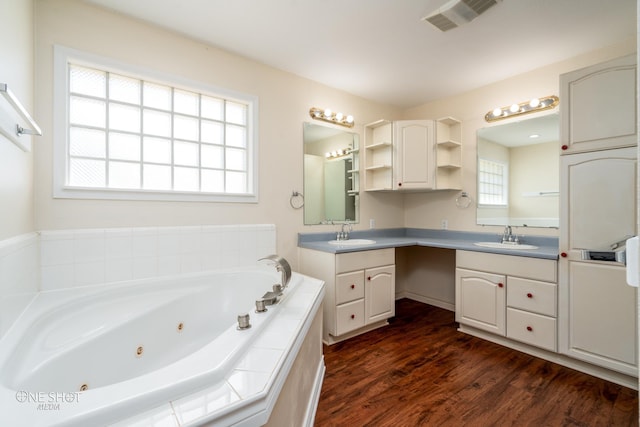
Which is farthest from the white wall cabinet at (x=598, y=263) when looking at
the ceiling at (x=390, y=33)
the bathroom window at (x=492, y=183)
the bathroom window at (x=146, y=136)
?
the bathroom window at (x=146, y=136)

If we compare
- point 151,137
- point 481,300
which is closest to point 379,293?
point 481,300

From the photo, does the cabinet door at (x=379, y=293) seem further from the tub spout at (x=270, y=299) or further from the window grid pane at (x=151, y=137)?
the window grid pane at (x=151, y=137)

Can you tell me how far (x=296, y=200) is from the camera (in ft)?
8.94

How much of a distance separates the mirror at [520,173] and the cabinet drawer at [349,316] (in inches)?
64.3

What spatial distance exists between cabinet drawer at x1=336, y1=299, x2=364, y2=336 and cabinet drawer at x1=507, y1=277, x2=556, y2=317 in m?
1.21

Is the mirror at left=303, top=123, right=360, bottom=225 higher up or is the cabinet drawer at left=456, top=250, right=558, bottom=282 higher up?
the mirror at left=303, top=123, right=360, bottom=225

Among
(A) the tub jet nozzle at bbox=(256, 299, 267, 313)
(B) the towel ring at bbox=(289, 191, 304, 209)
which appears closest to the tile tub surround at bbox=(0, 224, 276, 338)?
(B) the towel ring at bbox=(289, 191, 304, 209)

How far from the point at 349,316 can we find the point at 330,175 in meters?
1.46

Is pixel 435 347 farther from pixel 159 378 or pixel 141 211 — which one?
pixel 141 211

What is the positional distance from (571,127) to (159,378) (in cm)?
272

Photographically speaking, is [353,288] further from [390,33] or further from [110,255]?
[390,33]

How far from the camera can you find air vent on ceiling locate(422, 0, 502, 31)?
172 cm

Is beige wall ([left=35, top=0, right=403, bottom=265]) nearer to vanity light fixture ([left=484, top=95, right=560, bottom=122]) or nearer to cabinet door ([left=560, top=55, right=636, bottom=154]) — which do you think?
vanity light fixture ([left=484, top=95, right=560, bottom=122])

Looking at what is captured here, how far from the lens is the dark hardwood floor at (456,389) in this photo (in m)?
1.48
